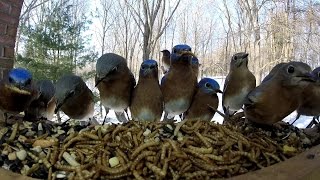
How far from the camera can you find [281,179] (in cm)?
73

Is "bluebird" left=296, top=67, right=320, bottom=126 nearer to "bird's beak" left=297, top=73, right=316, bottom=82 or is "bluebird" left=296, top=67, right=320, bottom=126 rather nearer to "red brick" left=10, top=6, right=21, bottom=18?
"bird's beak" left=297, top=73, right=316, bottom=82

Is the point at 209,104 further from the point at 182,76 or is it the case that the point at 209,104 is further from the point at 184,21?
the point at 184,21

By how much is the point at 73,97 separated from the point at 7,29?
85 cm

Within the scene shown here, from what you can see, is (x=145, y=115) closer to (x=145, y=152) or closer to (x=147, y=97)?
(x=147, y=97)

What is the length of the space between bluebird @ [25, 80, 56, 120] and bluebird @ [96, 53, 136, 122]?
0.35 meters

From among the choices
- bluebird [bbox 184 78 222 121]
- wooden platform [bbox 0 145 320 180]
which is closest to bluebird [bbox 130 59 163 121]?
bluebird [bbox 184 78 222 121]

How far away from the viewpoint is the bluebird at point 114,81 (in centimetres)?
130

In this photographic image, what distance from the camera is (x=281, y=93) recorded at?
1127mm

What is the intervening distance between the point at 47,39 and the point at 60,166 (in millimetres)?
6537

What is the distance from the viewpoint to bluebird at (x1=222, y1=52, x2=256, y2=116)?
1.44 m

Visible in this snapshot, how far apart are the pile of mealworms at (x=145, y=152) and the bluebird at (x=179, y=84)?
0.99 feet

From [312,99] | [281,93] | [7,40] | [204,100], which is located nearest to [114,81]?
[204,100]

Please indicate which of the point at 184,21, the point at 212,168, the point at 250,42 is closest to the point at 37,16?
the point at 250,42

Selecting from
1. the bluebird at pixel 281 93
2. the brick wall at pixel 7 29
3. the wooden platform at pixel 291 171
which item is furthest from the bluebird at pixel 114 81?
the brick wall at pixel 7 29
